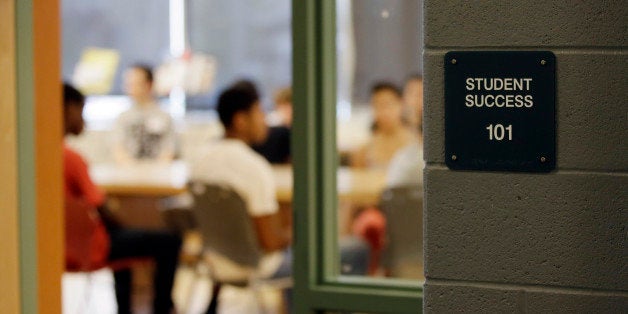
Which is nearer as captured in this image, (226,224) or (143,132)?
(226,224)

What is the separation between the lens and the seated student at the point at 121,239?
5078 millimetres

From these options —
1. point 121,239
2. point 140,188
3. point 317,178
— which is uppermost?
point 317,178

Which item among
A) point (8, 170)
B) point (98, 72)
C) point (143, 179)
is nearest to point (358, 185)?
point (143, 179)

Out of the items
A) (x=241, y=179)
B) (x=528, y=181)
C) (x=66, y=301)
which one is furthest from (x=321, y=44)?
(x=66, y=301)

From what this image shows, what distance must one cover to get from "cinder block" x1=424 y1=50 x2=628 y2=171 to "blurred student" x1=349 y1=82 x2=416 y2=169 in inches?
152

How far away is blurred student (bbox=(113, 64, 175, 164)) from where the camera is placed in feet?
25.6

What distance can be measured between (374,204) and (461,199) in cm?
312

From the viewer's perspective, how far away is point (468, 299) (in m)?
2.10

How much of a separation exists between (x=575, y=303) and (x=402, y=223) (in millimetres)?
2402

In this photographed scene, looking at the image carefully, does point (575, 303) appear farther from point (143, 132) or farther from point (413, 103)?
point (143, 132)

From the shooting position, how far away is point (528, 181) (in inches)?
80.5

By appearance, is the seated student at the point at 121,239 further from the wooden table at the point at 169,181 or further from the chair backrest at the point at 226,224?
the chair backrest at the point at 226,224

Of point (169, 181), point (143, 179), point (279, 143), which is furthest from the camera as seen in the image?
point (279, 143)

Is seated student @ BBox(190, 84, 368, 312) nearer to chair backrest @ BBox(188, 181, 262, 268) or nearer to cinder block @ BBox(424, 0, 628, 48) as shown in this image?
chair backrest @ BBox(188, 181, 262, 268)
